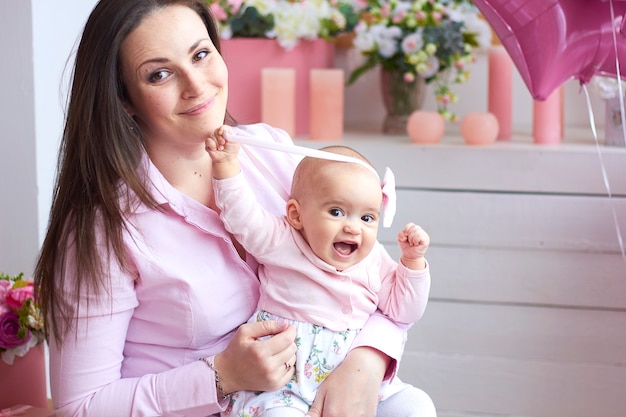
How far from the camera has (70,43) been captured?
2.14 metres


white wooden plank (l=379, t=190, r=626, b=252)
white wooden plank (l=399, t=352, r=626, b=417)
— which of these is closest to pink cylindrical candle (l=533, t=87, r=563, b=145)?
white wooden plank (l=379, t=190, r=626, b=252)

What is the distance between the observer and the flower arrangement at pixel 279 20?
279 cm

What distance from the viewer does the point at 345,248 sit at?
1.39 meters

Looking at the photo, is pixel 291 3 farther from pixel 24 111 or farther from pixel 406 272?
pixel 406 272

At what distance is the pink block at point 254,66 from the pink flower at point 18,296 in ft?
3.49

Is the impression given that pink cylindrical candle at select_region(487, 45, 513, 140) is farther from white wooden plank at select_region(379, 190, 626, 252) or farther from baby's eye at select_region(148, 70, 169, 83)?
baby's eye at select_region(148, 70, 169, 83)

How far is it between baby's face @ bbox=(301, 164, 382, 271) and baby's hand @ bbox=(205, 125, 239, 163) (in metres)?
0.14

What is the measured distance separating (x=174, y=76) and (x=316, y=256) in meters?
0.35

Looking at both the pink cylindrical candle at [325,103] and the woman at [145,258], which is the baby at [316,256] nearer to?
the woman at [145,258]

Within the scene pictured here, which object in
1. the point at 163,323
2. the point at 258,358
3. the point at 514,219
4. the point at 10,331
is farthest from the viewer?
the point at 514,219

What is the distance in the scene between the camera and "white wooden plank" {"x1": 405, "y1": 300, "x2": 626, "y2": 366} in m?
2.55

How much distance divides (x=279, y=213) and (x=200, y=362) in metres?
0.30

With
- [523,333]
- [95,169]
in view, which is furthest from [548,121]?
[95,169]

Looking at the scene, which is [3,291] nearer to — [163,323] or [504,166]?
[163,323]
